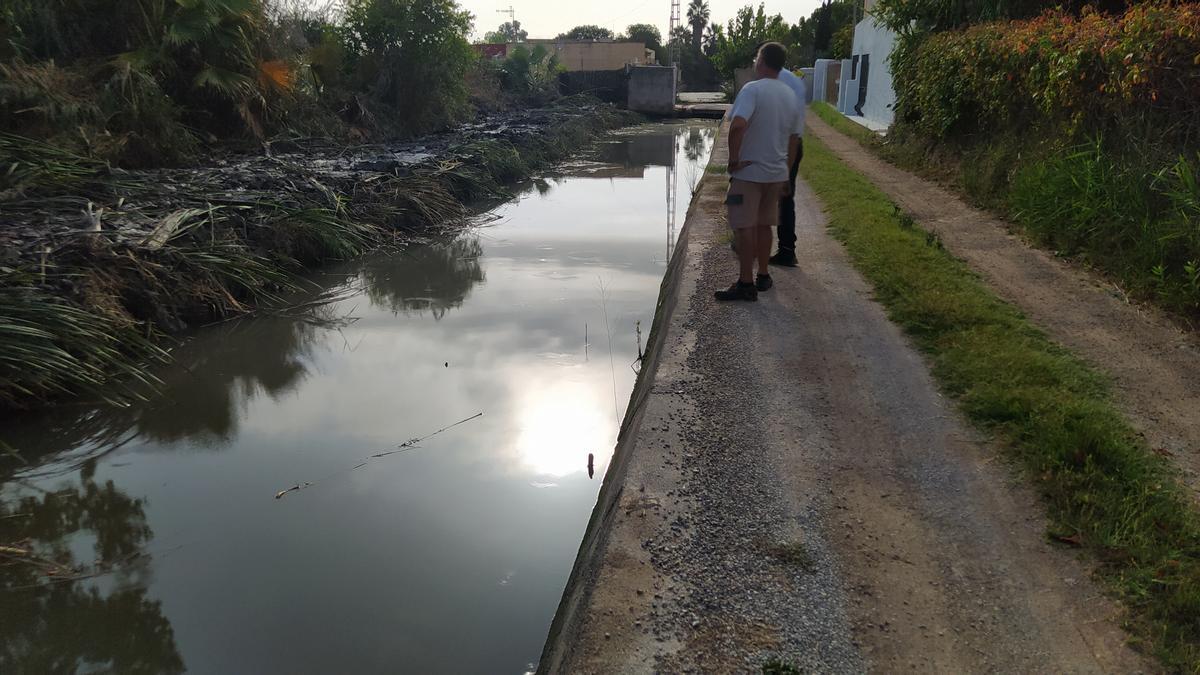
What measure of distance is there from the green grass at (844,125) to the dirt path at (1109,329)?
9124mm

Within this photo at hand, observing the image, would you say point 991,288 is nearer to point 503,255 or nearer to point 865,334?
point 865,334

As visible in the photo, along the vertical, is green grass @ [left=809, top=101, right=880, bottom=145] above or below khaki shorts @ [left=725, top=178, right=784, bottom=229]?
below

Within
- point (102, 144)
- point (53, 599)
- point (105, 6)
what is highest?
point (105, 6)

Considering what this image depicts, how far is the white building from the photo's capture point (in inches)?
723

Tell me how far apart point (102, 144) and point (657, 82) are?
29613mm

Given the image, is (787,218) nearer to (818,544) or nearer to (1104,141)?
(1104,141)

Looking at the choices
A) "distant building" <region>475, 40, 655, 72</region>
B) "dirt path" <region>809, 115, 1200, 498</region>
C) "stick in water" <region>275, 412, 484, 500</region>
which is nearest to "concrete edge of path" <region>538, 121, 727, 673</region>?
"stick in water" <region>275, 412, 484, 500</region>

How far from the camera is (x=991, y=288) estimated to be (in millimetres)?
5551

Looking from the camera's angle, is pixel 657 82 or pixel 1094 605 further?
pixel 657 82

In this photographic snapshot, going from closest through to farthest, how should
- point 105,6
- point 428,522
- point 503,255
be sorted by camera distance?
point 428,522
point 503,255
point 105,6

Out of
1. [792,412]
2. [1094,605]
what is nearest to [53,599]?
[792,412]

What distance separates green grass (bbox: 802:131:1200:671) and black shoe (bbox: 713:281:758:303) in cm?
88

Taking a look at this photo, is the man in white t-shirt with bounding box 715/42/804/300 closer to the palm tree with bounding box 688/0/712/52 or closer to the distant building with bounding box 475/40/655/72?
the distant building with bounding box 475/40/655/72

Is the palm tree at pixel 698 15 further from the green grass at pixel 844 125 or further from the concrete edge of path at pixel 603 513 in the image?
the concrete edge of path at pixel 603 513
